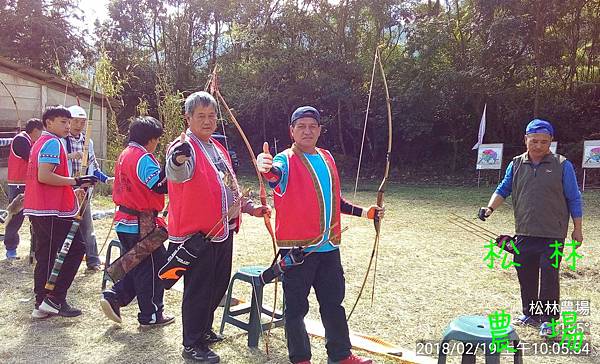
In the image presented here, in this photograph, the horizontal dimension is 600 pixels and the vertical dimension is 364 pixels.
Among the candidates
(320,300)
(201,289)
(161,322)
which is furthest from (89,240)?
(320,300)

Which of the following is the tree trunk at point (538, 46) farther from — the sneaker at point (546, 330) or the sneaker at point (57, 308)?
the sneaker at point (57, 308)

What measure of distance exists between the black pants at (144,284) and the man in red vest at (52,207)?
1.50ft

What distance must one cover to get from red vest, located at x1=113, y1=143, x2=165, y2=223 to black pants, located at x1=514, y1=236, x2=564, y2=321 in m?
2.44

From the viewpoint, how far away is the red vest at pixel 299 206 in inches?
98.0

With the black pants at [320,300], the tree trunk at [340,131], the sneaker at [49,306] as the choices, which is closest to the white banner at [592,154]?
the tree trunk at [340,131]

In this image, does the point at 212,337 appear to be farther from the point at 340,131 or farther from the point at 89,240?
the point at 340,131

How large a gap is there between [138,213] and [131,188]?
17 centimetres

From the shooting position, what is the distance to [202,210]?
2520 mm

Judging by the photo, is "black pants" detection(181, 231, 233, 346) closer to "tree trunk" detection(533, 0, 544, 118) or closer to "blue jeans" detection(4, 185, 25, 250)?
"blue jeans" detection(4, 185, 25, 250)

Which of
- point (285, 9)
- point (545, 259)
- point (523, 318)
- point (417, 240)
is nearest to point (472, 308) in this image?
point (523, 318)

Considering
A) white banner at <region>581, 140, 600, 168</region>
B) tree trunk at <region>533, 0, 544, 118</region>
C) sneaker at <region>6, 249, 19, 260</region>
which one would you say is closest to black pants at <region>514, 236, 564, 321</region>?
sneaker at <region>6, 249, 19, 260</region>

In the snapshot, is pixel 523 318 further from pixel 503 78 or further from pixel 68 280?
pixel 503 78

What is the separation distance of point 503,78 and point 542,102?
1.34 metres

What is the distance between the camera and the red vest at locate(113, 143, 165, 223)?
3.01 m
